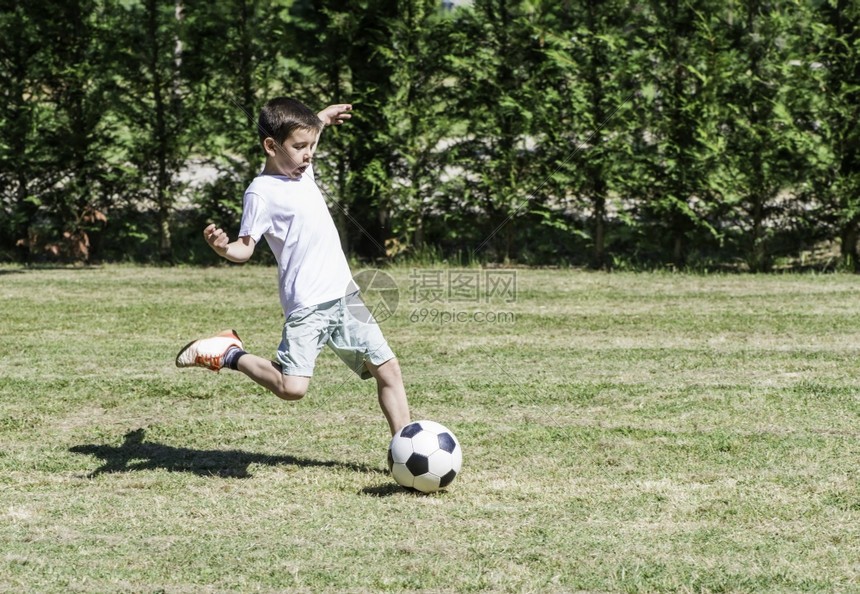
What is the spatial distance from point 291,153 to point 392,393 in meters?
1.38

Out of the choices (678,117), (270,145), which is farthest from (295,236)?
(678,117)

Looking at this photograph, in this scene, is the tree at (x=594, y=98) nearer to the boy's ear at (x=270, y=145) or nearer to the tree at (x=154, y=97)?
the tree at (x=154, y=97)

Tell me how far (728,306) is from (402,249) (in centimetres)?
503

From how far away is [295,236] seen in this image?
5.29 meters

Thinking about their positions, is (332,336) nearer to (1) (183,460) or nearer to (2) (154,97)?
(1) (183,460)

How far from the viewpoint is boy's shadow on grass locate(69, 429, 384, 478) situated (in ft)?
18.0

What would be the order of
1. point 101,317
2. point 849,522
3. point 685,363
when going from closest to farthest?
point 849,522 → point 685,363 → point 101,317

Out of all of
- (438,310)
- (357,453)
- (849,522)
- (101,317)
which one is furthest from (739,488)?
(101,317)

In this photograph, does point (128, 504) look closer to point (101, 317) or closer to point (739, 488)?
point (739, 488)

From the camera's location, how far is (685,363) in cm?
805

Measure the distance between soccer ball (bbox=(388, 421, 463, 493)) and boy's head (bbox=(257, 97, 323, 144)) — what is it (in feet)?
5.50

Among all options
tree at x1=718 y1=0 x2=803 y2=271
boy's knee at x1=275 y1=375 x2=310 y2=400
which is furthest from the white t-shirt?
tree at x1=718 y1=0 x2=803 y2=271

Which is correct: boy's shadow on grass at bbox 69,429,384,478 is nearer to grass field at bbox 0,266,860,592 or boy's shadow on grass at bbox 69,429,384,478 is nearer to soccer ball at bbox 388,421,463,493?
grass field at bbox 0,266,860,592

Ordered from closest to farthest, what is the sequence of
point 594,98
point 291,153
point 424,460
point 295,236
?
point 424,460 < point 295,236 < point 291,153 < point 594,98
